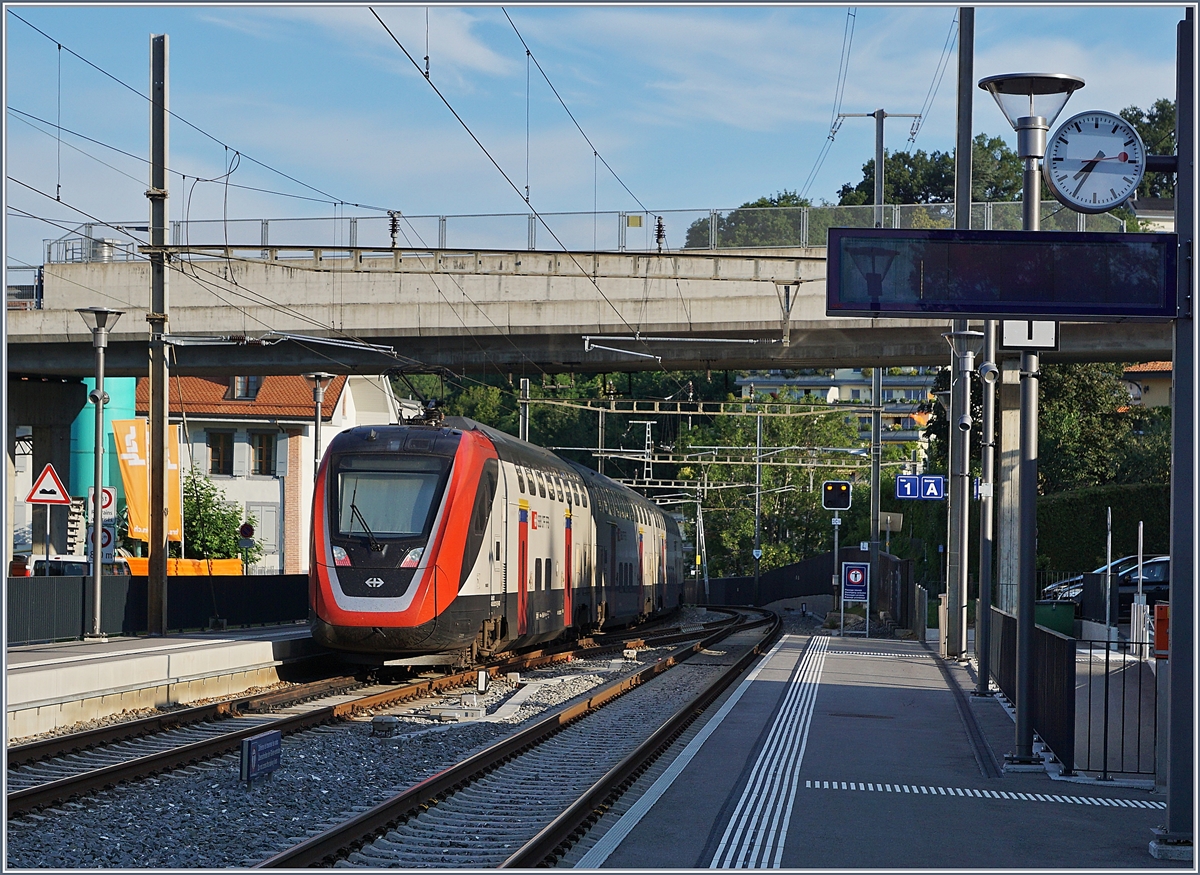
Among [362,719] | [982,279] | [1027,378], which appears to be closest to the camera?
[982,279]

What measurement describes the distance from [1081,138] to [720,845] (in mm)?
5571

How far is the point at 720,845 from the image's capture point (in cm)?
813

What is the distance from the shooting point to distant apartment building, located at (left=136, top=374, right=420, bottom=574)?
58.3 meters

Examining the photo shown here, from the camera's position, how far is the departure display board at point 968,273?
940 centimetres

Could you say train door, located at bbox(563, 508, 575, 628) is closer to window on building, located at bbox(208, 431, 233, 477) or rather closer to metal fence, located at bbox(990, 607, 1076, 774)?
metal fence, located at bbox(990, 607, 1076, 774)

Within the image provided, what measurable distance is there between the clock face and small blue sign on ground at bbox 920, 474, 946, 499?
1626 centimetres

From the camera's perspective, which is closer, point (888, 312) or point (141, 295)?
point (888, 312)

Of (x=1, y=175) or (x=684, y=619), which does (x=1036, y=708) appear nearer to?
(x=1, y=175)

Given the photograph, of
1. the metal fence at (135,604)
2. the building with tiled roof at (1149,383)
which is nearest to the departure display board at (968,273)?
the metal fence at (135,604)

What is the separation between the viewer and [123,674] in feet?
50.8

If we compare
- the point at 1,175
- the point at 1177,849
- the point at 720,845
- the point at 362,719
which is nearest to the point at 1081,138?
the point at 1177,849

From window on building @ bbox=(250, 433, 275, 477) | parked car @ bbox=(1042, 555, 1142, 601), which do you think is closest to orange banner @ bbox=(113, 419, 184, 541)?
parked car @ bbox=(1042, 555, 1142, 601)

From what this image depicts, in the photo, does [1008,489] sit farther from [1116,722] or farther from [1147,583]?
[1116,722]

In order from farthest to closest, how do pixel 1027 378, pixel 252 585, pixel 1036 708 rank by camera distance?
pixel 252 585 < pixel 1036 708 < pixel 1027 378
